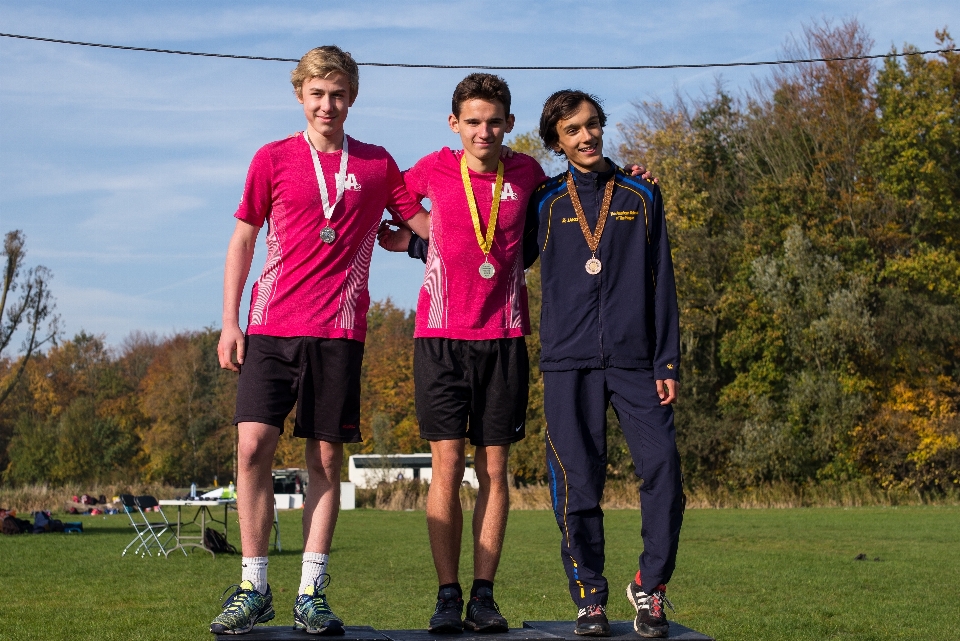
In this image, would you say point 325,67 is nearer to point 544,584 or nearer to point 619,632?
point 619,632

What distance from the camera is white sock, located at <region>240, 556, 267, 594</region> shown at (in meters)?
4.29

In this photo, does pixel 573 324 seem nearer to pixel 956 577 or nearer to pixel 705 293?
pixel 956 577

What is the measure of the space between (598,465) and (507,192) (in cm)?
127

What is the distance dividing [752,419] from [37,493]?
82.2 ft

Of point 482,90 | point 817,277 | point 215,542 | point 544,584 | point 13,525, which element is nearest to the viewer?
point 482,90

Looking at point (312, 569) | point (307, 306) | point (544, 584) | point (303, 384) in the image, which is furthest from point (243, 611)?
point (544, 584)

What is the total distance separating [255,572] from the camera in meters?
4.30

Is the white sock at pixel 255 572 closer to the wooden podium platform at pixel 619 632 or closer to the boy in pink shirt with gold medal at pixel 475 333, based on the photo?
the boy in pink shirt with gold medal at pixel 475 333

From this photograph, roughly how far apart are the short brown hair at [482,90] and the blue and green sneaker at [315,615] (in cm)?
212

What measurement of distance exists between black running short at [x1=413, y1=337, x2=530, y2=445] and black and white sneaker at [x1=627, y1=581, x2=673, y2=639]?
2.86 feet

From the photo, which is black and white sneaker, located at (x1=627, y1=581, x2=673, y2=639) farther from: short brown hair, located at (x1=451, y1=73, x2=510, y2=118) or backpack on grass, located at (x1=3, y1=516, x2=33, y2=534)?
backpack on grass, located at (x1=3, y1=516, x2=33, y2=534)

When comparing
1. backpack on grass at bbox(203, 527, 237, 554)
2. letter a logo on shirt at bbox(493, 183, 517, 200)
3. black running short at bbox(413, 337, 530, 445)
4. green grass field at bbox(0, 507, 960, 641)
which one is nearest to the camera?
black running short at bbox(413, 337, 530, 445)

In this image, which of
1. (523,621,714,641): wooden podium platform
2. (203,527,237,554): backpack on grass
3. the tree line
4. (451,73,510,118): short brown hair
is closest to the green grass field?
(203,527,237,554): backpack on grass

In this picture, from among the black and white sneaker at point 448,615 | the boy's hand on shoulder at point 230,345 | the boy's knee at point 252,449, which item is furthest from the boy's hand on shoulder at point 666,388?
the boy's hand on shoulder at point 230,345
